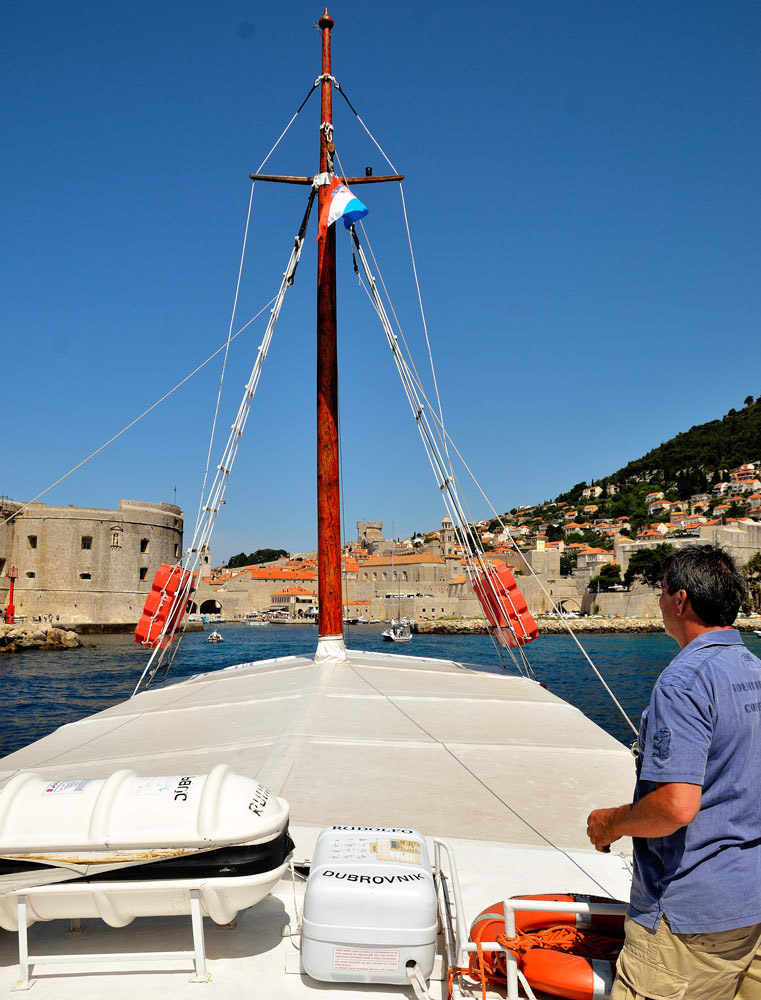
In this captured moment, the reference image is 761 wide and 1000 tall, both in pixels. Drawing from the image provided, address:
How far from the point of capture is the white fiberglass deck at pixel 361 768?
2.59 metres

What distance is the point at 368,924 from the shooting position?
2.31m

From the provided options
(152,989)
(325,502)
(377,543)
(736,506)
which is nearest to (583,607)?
(736,506)

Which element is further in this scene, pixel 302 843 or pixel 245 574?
pixel 245 574

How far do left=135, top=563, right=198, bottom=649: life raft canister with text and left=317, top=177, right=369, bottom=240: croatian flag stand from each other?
4.77 m

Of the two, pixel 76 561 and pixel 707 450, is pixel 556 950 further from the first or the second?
pixel 707 450

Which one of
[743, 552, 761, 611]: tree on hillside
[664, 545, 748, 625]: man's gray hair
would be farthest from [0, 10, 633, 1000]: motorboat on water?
[743, 552, 761, 611]: tree on hillside

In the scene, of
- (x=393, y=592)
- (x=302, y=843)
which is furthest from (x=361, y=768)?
(x=393, y=592)

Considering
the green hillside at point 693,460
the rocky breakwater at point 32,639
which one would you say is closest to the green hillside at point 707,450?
the green hillside at point 693,460

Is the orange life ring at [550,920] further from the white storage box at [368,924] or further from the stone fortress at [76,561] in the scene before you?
the stone fortress at [76,561]

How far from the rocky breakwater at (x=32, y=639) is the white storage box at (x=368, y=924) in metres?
37.6

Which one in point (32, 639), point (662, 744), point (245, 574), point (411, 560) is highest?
point (411, 560)

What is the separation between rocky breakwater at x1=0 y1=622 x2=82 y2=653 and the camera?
35.5 m

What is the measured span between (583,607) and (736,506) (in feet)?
125

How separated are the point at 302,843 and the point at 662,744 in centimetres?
215
